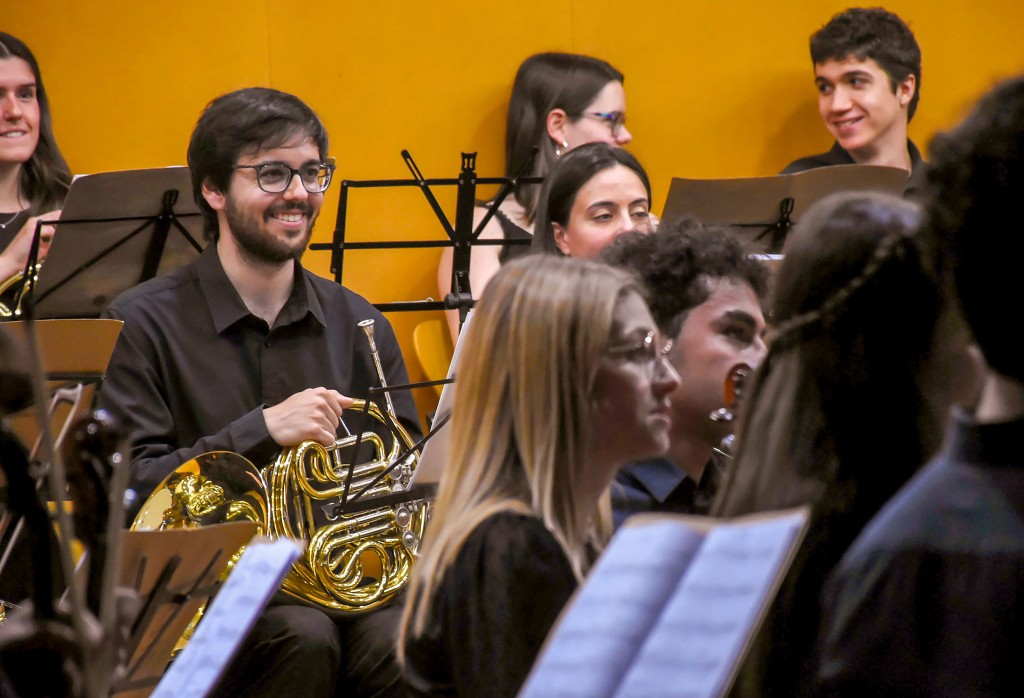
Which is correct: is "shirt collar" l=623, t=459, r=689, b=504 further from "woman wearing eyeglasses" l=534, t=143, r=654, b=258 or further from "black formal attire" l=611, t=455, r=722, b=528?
"woman wearing eyeglasses" l=534, t=143, r=654, b=258

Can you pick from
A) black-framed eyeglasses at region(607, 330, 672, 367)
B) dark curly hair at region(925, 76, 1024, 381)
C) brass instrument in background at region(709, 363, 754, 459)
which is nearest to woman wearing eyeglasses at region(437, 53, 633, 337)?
brass instrument in background at region(709, 363, 754, 459)

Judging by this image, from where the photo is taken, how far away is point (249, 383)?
3217 mm

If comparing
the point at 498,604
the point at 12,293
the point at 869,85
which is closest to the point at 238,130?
the point at 12,293

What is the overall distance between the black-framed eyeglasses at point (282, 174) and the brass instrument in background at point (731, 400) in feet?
5.07

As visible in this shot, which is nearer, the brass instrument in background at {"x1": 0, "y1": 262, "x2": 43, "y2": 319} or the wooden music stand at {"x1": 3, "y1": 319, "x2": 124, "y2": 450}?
the wooden music stand at {"x1": 3, "y1": 319, "x2": 124, "y2": 450}

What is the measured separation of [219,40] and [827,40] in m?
2.14

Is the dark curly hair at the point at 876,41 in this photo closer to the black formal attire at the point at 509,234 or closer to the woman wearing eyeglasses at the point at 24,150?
the black formal attire at the point at 509,234

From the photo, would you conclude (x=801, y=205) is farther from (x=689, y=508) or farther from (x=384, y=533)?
(x=689, y=508)

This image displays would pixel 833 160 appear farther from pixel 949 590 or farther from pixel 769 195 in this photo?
pixel 949 590

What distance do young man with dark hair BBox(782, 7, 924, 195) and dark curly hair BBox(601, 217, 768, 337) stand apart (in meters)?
2.29

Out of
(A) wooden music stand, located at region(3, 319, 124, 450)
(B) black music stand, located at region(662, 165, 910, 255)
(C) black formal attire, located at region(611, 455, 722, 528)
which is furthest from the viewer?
(B) black music stand, located at region(662, 165, 910, 255)

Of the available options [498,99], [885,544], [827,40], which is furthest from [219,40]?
[885,544]

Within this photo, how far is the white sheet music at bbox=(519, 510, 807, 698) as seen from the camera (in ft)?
2.67

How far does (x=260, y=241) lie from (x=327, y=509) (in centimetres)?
77
